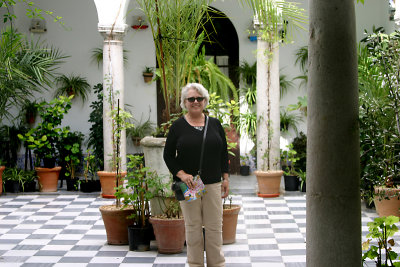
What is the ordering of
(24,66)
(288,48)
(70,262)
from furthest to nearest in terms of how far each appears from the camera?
1. (288,48)
2. (24,66)
3. (70,262)

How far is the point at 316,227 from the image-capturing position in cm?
261

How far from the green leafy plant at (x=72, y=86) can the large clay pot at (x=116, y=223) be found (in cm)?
708

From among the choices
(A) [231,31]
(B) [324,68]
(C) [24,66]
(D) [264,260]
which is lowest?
(D) [264,260]

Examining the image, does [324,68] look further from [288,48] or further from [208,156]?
[288,48]

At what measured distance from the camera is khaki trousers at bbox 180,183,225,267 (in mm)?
5039

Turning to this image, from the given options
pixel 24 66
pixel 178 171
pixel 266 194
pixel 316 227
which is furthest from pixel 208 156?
pixel 24 66

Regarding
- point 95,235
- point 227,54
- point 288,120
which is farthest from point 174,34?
point 227,54

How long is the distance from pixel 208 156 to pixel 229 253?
215 cm

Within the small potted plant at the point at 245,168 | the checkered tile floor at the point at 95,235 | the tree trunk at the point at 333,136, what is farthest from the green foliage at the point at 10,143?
the tree trunk at the point at 333,136

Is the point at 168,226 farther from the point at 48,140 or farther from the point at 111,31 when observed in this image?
the point at 48,140

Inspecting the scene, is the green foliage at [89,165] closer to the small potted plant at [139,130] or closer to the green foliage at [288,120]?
the small potted plant at [139,130]

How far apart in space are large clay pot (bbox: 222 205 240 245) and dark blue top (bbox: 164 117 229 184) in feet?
6.44

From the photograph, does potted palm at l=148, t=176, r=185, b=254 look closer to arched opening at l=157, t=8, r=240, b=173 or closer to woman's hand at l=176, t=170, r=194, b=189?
woman's hand at l=176, t=170, r=194, b=189

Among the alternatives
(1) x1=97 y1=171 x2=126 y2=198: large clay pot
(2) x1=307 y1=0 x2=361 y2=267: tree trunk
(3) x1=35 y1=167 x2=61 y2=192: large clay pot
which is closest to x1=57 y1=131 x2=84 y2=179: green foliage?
(3) x1=35 y1=167 x2=61 y2=192: large clay pot
